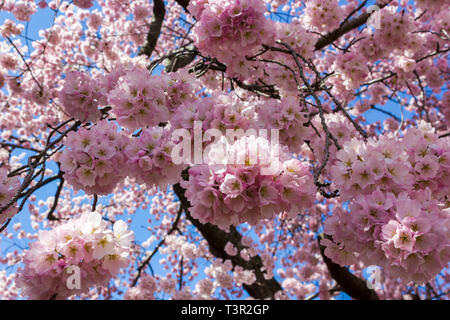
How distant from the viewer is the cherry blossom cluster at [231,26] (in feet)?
5.97

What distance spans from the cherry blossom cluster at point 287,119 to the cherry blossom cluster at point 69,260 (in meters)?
1.13

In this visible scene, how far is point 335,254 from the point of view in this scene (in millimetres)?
1545

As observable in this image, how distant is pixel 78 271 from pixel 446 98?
5.32 meters

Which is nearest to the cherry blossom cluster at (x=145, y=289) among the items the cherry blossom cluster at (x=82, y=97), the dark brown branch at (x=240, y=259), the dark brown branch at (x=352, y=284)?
the dark brown branch at (x=240, y=259)

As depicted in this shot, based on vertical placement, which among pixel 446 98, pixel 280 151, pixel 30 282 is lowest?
pixel 30 282

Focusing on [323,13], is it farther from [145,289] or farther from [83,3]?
[145,289]

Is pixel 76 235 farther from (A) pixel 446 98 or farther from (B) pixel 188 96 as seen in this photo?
(A) pixel 446 98

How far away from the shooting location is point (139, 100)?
5.63 ft

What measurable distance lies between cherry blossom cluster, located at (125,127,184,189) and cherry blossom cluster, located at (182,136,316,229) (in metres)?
0.37

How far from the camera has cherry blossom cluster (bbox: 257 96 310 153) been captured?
1.94 metres

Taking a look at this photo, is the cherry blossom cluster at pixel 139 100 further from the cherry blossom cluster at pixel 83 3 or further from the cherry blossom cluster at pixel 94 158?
the cherry blossom cluster at pixel 83 3

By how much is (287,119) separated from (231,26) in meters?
0.62

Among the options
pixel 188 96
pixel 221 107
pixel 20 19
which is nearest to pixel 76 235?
pixel 221 107
